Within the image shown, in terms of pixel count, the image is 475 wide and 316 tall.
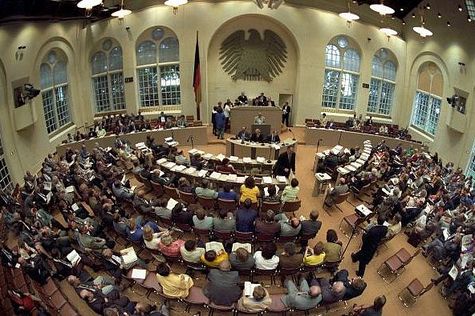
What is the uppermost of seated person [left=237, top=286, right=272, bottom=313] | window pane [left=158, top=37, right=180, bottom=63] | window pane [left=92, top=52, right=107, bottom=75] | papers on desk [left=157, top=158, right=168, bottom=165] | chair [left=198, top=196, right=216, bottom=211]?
window pane [left=158, top=37, right=180, bottom=63]

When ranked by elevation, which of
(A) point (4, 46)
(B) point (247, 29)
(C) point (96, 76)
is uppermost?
(B) point (247, 29)

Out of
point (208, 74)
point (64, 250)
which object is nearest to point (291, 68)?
point (208, 74)

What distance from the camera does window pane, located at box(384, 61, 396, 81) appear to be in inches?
848

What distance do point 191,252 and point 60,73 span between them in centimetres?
1321

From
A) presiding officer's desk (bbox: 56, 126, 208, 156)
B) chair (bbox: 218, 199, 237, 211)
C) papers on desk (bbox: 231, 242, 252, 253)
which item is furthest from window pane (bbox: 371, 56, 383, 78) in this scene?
papers on desk (bbox: 231, 242, 252, 253)

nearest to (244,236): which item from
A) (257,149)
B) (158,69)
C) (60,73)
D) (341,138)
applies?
(257,149)

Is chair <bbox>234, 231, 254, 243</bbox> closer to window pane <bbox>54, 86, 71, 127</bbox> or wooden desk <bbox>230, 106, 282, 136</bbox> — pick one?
wooden desk <bbox>230, 106, 282, 136</bbox>

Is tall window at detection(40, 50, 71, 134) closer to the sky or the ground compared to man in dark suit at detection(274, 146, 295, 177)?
closer to the sky

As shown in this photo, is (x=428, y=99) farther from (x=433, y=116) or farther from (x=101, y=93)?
(x=101, y=93)

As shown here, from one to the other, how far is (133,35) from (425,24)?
1444 cm

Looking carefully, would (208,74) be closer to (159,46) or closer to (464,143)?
(159,46)

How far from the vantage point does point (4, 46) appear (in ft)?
43.2

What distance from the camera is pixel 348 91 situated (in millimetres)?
22094

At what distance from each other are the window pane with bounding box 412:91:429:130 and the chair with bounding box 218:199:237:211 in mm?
13585
